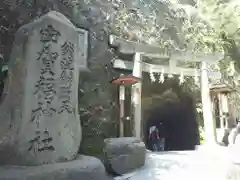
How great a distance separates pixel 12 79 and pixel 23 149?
106 cm

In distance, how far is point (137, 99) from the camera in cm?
781

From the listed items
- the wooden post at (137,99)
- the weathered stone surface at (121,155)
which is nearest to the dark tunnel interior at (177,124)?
the wooden post at (137,99)

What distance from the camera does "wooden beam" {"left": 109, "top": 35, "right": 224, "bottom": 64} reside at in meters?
8.01

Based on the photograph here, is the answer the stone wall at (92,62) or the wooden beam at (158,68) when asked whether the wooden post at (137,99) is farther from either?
the stone wall at (92,62)

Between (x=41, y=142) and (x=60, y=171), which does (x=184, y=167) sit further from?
(x=41, y=142)

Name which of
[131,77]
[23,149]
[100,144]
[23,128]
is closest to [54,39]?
[23,128]

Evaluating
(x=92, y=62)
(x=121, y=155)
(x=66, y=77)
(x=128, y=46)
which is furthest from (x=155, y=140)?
(x=66, y=77)

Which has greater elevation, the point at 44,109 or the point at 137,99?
the point at 137,99

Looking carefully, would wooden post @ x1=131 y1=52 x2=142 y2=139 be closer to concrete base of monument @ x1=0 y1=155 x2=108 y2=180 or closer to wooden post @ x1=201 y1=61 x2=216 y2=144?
wooden post @ x1=201 y1=61 x2=216 y2=144

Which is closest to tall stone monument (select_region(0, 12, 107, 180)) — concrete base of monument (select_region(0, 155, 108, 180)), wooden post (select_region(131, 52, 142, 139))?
concrete base of monument (select_region(0, 155, 108, 180))

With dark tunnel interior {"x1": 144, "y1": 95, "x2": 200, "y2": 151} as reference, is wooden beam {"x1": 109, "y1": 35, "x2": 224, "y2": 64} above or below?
above

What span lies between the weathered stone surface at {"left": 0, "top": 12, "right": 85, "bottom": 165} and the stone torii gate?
4.10 meters

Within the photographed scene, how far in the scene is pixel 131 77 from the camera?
7.39 metres

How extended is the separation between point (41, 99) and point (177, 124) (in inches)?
431
